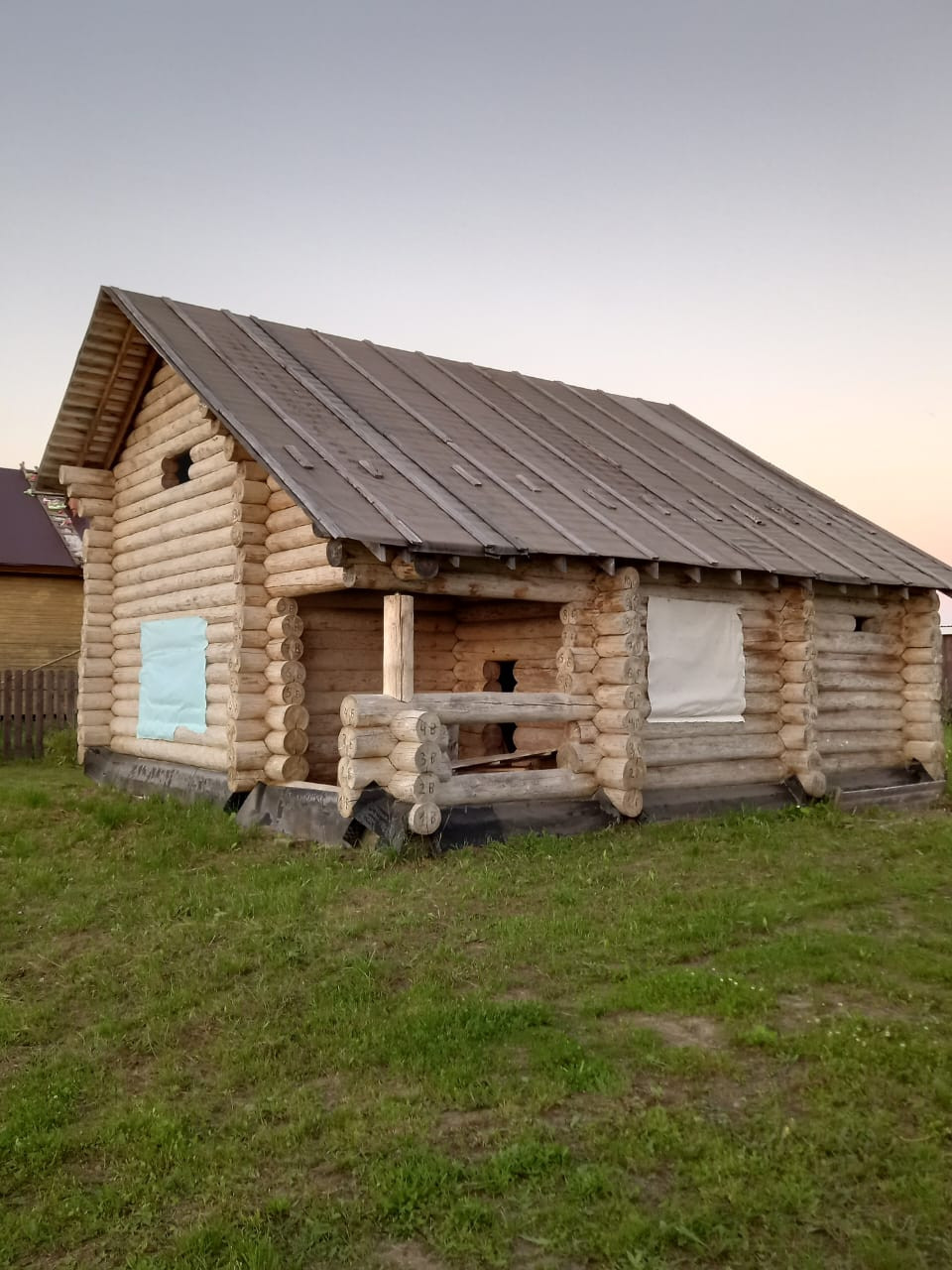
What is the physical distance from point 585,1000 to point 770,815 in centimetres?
709

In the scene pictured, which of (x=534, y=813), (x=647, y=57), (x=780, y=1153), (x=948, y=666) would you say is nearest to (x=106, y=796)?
(x=534, y=813)

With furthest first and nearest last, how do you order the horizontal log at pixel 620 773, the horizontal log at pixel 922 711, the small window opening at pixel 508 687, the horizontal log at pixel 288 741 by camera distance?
the horizontal log at pixel 922 711
the small window opening at pixel 508 687
the horizontal log at pixel 620 773
the horizontal log at pixel 288 741

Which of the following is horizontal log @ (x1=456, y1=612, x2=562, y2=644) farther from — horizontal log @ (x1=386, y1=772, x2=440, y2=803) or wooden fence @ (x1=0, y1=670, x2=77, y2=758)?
wooden fence @ (x1=0, y1=670, x2=77, y2=758)

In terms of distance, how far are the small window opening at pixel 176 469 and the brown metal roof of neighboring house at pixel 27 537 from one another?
38.7ft

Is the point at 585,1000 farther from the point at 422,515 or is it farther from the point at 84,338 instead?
the point at 84,338

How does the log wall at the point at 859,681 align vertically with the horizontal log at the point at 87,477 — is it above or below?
below

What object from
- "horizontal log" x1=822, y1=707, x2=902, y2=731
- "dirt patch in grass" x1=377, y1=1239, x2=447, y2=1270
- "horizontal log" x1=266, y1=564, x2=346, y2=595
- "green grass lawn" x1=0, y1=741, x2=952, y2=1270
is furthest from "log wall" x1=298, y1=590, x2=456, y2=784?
"dirt patch in grass" x1=377, y1=1239, x2=447, y2=1270

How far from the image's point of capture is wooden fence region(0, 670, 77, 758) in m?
17.7

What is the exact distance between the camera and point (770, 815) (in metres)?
12.5

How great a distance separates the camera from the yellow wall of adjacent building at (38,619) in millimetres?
24859

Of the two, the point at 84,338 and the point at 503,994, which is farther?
the point at 84,338

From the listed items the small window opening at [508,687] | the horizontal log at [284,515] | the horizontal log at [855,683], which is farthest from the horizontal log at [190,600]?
the horizontal log at [855,683]

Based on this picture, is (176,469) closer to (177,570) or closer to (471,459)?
(177,570)

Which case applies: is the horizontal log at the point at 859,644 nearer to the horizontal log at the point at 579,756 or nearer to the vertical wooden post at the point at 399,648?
the horizontal log at the point at 579,756
